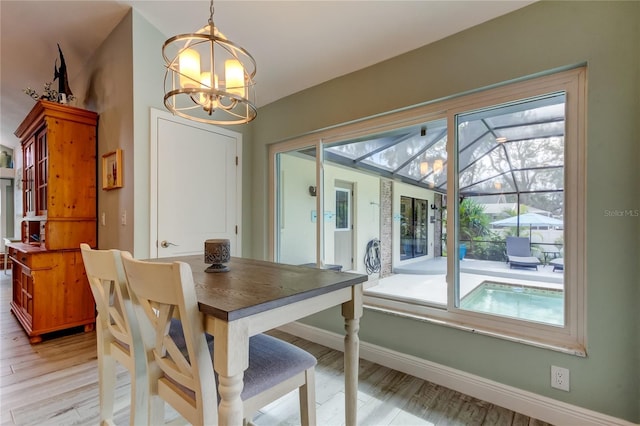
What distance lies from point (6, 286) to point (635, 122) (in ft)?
25.4

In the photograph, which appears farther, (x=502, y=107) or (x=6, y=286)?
(x=6, y=286)

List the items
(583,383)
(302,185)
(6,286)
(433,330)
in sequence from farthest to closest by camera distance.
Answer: (6,286) < (302,185) < (433,330) < (583,383)

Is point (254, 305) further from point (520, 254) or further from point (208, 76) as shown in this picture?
point (520, 254)

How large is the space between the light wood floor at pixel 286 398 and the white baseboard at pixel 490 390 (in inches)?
1.7

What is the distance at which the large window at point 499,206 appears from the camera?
167cm

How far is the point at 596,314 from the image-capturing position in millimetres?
1555

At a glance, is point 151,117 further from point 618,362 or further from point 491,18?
point 618,362

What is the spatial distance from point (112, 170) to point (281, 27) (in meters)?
1.98

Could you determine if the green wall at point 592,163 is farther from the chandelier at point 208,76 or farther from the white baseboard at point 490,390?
the chandelier at point 208,76

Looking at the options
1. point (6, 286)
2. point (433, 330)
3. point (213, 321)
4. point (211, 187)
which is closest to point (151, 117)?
point (211, 187)

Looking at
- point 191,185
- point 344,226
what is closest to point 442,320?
point 344,226

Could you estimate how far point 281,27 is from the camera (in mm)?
2377

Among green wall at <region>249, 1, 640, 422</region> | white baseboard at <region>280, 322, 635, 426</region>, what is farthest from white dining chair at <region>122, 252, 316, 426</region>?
green wall at <region>249, 1, 640, 422</region>

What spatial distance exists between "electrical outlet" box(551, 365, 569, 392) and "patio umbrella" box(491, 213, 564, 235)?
2.64 feet
